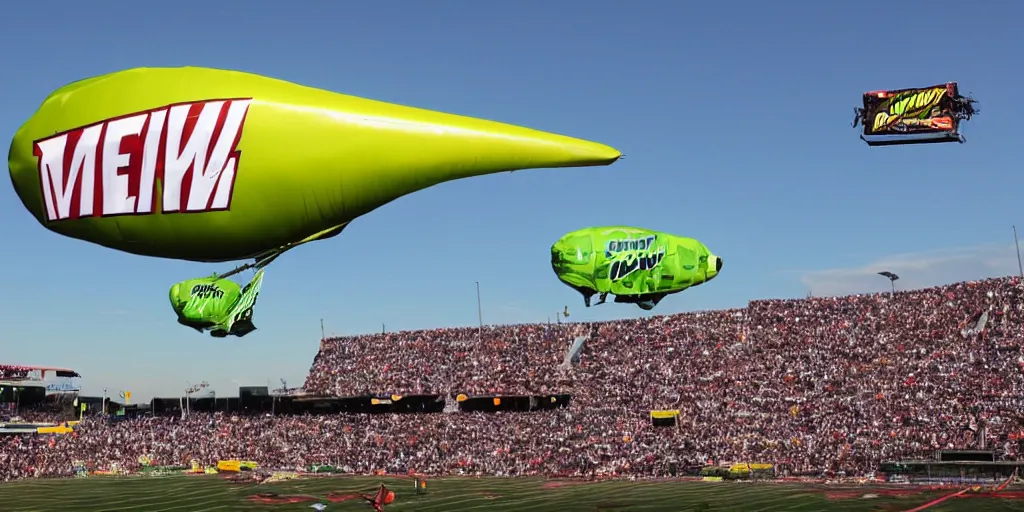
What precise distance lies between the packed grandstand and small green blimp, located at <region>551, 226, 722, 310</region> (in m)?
15.3

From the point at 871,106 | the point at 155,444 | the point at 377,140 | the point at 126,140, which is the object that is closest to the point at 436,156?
the point at 377,140

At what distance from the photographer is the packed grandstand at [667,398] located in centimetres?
4700

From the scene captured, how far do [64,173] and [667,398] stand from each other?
5086 centimetres

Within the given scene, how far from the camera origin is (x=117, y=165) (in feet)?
24.6

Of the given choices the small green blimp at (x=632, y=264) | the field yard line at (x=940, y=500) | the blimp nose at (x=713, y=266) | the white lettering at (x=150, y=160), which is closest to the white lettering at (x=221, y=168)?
the white lettering at (x=150, y=160)

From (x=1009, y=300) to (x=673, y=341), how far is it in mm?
20483

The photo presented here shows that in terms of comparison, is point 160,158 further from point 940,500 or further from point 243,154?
point 940,500

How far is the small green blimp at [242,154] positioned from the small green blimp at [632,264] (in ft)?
87.9

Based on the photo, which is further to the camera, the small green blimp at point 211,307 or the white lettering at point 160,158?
the small green blimp at point 211,307

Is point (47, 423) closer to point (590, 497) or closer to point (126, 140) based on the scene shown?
point (590, 497)

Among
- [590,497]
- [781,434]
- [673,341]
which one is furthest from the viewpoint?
[673,341]

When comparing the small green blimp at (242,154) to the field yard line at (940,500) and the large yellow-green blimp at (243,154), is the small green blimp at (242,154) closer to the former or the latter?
the large yellow-green blimp at (243,154)

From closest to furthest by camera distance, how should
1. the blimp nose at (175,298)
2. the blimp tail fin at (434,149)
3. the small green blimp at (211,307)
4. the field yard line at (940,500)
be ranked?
the blimp tail fin at (434,149)
the field yard line at (940,500)
the small green blimp at (211,307)
the blimp nose at (175,298)

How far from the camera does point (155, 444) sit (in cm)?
6506
